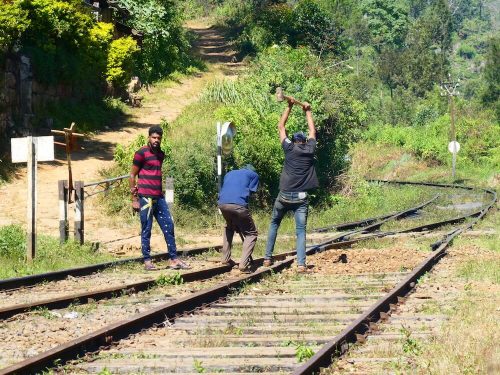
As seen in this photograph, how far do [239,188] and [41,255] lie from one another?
4313 millimetres

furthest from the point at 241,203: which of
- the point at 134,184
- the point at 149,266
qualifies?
the point at 149,266

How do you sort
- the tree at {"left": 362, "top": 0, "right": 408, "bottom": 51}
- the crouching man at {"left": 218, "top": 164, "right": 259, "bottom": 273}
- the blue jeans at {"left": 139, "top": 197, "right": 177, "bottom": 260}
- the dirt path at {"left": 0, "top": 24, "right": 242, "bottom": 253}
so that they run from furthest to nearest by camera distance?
1. the tree at {"left": 362, "top": 0, "right": 408, "bottom": 51}
2. the dirt path at {"left": 0, "top": 24, "right": 242, "bottom": 253}
3. the blue jeans at {"left": 139, "top": 197, "right": 177, "bottom": 260}
4. the crouching man at {"left": 218, "top": 164, "right": 259, "bottom": 273}

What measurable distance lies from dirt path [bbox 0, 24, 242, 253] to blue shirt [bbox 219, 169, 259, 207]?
6907mm

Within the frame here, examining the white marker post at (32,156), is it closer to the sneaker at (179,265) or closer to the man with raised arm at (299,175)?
the sneaker at (179,265)

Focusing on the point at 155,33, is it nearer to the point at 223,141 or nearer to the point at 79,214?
the point at 223,141

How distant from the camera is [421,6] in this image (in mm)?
194625

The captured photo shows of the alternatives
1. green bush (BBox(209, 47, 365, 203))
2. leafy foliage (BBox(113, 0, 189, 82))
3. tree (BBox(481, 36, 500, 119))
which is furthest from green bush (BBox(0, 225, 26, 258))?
tree (BBox(481, 36, 500, 119))

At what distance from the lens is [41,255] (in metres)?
15.2

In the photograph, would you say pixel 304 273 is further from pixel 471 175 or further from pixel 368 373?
pixel 471 175

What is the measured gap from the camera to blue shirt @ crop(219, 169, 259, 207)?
1281 centimetres

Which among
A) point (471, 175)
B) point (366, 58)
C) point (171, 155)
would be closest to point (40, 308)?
point (171, 155)

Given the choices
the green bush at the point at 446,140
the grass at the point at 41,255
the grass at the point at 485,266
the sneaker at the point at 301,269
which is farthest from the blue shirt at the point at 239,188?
the green bush at the point at 446,140

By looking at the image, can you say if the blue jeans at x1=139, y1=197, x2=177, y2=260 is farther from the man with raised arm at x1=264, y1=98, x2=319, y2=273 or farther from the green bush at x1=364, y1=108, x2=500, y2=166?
the green bush at x1=364, y1=108, x2=500, y2=166

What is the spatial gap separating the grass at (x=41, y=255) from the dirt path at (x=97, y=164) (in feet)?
9.25
